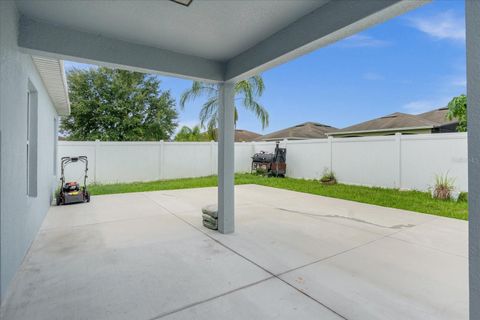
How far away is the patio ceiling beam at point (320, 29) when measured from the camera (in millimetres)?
2158

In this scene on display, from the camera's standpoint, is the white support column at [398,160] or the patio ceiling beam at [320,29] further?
the white support column at [398,160]

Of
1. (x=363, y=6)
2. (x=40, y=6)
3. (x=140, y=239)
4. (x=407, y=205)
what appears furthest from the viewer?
(x=407, y=205)

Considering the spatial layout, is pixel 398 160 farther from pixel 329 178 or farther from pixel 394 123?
pixel 394 123

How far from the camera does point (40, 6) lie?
2.63 m

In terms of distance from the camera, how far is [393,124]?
12.2 metres

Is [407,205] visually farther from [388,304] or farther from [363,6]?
[363,6]

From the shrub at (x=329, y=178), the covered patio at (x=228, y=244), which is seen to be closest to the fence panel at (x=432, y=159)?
the shrub at (x=329, y=178)

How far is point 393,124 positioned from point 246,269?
39.8 ft

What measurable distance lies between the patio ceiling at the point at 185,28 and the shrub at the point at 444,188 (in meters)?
6.44

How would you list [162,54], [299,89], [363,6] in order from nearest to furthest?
[363,6] → [162,54] → [299,89]

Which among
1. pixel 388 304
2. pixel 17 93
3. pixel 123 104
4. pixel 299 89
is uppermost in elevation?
pixel 299 89

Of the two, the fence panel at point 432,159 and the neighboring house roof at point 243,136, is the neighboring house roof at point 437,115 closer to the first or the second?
the fence panel at point 432,159

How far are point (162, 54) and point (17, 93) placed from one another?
5.88ft

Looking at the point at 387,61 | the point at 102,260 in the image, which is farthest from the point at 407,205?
the point at 387,61
